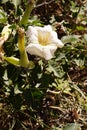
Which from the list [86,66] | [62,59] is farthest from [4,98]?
[86,66]

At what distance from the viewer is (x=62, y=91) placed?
6.82ft

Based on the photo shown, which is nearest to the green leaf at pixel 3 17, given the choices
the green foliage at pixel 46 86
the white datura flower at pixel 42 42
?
the green foliage at pixel 46 86

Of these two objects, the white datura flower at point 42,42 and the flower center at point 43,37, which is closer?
the white datura flower at point 42,42

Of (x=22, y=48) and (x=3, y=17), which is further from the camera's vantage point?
(x=3, y=17)

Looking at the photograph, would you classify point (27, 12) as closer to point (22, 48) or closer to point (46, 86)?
point (22, 48)

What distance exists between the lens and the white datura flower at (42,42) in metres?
1.67

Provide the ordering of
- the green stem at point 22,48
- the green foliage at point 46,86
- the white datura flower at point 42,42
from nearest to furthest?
the green stem at point 22,48
the white datura flower at point 42,42
the green foliage at point 46,86

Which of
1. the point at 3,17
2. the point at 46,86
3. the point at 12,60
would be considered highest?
the point at 3,17

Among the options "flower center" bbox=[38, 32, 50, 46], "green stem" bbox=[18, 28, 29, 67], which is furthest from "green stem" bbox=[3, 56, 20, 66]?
"flower center" bbox=[38, 32, 50, 46]

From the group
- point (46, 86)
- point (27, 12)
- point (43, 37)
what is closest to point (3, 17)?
point (27, 12)

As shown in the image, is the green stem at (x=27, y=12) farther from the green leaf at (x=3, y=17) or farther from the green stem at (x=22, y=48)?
the green stem at (x=22, y=48)

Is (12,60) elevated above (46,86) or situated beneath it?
elevated above

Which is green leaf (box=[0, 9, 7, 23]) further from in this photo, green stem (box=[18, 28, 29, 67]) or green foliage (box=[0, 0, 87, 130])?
green stem (box=[18, 28, 29, 67])

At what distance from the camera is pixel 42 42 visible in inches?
70.3
